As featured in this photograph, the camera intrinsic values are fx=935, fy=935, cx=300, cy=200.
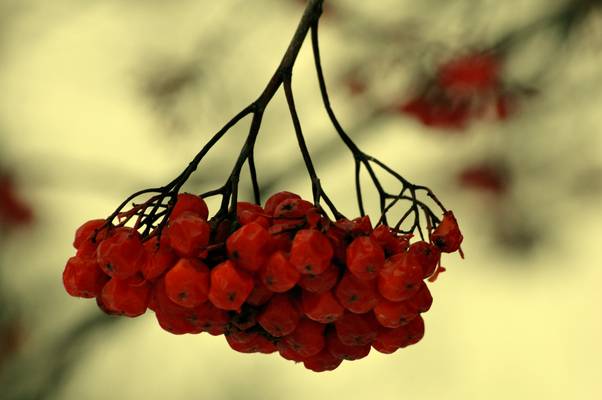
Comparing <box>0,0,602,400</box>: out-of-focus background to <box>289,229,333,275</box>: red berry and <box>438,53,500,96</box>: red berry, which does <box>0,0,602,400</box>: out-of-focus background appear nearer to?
<box>438,53,500,96</box>: red berry

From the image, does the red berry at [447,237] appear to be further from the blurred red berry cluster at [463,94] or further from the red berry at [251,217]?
the blurred red berry cluster at [463,94]

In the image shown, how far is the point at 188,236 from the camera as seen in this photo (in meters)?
0.57

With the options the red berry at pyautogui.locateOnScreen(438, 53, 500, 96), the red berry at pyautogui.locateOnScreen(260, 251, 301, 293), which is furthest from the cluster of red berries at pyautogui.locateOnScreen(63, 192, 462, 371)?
the red berry at pyautogui.locateOnScreen(438, 53, 500, 96)

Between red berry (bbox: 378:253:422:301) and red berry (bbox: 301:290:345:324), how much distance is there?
0.03m

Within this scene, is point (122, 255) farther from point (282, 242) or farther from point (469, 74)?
point (469, 74)

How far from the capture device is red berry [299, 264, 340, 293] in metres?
0.58

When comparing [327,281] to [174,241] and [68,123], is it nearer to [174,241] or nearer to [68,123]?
[174,241]

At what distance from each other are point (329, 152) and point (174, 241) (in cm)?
98

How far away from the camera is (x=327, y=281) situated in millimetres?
583

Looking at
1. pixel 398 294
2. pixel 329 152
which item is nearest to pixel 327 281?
pixel 398 294

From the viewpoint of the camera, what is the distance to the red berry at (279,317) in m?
0.59

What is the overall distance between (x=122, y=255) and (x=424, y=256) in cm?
20

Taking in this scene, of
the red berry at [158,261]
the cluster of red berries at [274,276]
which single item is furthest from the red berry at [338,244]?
the red berry at [158,261]

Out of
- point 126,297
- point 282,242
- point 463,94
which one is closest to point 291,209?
point 282,242
